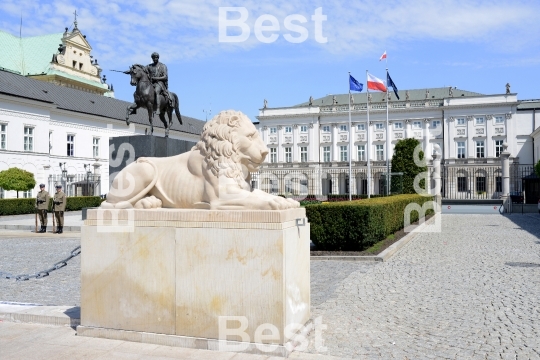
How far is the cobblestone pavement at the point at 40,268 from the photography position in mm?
7184

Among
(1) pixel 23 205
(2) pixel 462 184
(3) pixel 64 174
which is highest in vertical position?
(3) pixel 64 174

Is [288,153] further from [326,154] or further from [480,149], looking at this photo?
[480,149]

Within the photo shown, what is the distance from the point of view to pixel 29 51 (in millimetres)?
61562

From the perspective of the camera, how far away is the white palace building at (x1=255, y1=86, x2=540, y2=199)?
6538 cm

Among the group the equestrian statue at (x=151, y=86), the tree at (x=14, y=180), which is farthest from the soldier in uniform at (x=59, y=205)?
the tree at (x=14, y=180)

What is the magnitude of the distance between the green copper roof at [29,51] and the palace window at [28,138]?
69.8 feet

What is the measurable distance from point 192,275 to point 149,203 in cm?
91

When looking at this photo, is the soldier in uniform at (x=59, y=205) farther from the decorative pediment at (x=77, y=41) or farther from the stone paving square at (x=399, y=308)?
the decorative pediment at (x=77, y=41)

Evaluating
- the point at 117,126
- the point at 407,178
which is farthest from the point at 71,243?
the point at 117,126

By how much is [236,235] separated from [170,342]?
1.17m

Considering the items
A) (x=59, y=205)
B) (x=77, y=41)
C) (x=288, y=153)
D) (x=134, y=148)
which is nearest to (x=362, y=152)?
(x=288, y=153)

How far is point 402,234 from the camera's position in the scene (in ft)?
51.2

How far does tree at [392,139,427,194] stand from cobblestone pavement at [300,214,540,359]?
54.0 ft

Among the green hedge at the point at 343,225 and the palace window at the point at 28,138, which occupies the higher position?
the palace window at the point at 28,138
